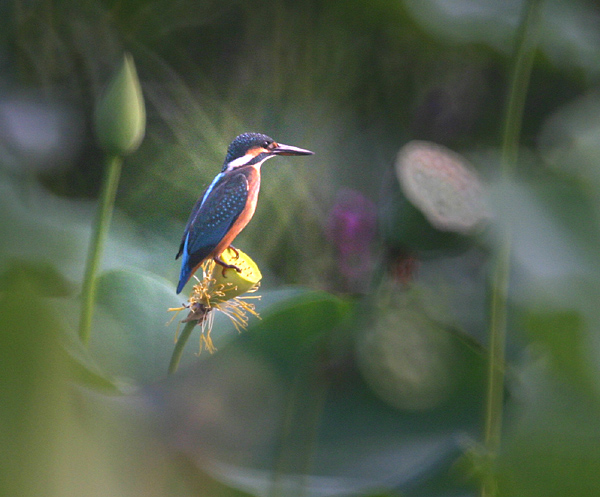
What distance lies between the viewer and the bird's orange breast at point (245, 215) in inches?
11.9

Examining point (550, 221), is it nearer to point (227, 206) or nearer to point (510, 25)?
point (227, 206)

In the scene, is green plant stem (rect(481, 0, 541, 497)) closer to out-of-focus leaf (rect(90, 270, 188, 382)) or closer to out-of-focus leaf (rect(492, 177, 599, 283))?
out-of-focus leaf (rect(492, 177, 599, 283))

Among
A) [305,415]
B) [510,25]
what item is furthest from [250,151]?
[510,25]

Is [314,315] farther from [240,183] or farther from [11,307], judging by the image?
[11,307]

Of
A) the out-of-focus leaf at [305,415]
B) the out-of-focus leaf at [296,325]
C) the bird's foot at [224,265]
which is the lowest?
the out-of-focus leaf at [305,415]

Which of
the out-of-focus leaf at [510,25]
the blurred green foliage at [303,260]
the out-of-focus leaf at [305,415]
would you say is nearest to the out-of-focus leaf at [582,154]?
the blurred green foliage at [303,260]

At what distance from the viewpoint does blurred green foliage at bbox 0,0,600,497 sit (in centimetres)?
16

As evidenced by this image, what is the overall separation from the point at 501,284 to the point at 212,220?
142 millimetres

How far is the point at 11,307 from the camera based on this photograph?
89mm

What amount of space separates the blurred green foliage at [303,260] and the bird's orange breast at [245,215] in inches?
1.8

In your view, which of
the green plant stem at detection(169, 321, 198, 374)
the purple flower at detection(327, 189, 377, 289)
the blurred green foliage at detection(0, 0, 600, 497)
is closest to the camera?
the blurred green foliage at detection(0, 0, 600, 497)

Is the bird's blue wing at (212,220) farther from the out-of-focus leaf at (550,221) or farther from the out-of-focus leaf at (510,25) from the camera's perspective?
the out-of-focus leaf at (510,25)

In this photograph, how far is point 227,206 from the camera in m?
0.31

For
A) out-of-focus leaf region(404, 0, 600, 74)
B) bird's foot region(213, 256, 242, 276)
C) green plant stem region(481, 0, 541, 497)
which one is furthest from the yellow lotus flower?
out-of-focus leaf region(404, 0, 600, 74)
